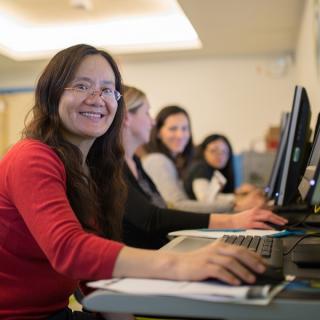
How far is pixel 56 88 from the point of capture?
3.46 ft

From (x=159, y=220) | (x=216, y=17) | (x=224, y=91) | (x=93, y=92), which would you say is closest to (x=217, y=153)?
(x=216, y=17)

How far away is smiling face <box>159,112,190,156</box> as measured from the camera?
10.2ft

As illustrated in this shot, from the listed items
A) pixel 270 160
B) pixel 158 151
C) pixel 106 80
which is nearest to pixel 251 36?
pixel 270 160

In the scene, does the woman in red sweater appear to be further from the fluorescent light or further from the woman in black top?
the fluorescent light

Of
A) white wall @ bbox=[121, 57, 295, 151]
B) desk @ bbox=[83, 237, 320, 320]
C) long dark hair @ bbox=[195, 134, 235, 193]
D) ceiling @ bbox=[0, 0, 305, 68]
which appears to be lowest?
desk @ bbox=[83, 237, 320, 320]

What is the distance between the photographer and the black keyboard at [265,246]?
0.85 metres

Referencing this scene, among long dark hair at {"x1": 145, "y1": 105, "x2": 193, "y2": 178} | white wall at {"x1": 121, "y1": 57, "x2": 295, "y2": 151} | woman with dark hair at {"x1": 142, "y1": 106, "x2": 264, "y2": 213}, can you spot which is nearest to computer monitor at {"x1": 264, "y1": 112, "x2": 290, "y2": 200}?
woman with dark hair at {"x1": 142, "y1": 106, "x2": 264, "y2": 213}

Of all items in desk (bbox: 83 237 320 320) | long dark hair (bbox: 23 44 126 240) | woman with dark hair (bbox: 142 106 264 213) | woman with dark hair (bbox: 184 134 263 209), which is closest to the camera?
desk (bbox: 83 237 320 320)

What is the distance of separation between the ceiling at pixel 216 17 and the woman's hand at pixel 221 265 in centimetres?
294

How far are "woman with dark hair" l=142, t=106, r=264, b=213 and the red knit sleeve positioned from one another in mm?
1354

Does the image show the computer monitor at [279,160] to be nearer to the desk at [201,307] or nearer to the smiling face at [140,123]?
the smiling face at [140,123]

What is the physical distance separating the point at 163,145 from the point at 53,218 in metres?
2.34

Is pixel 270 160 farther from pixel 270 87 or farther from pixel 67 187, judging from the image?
pixel 67 187

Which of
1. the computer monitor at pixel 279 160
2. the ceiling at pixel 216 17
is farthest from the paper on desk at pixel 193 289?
the ceiling at pixel 216 17
